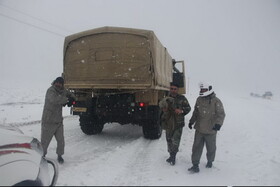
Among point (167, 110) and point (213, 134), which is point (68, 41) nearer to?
point (167, 110)

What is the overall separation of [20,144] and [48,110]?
1.57m

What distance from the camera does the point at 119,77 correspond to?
667cm

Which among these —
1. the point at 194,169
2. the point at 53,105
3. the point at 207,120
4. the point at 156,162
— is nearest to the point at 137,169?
the point at 156,162

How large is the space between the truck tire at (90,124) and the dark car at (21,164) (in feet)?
12.3

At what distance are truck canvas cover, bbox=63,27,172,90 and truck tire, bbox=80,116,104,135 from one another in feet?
3.48

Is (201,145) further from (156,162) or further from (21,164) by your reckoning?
(21,164)

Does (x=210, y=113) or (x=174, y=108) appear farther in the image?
(x=174, y=108)

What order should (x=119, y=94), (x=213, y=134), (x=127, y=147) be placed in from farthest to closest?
(x=119, y=94)
(x=127, y=147)
(x=213, y=134)

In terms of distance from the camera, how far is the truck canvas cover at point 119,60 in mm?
6609

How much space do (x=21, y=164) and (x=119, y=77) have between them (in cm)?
394

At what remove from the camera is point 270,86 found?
4921 inches

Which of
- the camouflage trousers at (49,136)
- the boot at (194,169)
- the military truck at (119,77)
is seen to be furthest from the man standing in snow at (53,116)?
the boot at (194,169)

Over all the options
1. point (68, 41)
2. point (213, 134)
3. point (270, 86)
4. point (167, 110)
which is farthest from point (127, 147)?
point (270, 86)

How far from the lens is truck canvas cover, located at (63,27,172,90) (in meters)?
6.61
